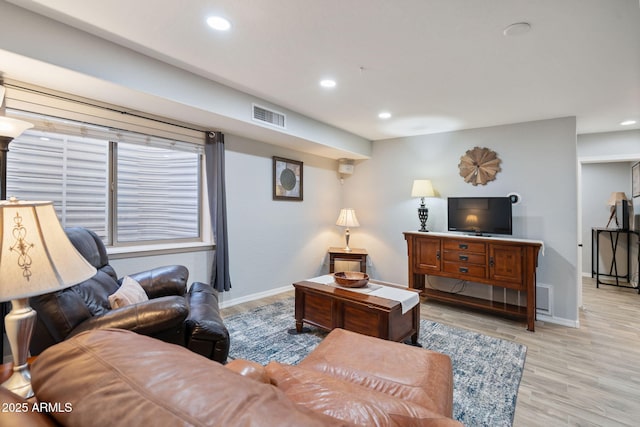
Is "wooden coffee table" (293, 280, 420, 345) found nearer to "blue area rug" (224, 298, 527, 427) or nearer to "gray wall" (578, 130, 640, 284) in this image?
"blue area rug" (224, 298, 527, 427)

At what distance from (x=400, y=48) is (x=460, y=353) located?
2600 millimetres

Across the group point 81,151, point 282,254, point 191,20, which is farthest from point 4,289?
point 282,254

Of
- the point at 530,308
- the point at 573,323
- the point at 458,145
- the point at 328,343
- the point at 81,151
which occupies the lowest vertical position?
the point at 573,323

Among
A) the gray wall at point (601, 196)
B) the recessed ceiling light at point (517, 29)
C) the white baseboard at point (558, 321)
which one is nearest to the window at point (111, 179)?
the recessed ceiling light at point (517, 29)

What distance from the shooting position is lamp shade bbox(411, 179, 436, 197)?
431 cm

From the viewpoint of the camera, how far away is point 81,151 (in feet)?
8.90

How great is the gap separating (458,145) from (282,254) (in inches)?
120

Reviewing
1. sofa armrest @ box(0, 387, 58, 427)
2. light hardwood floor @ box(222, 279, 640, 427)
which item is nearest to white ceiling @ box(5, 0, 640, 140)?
sofa armrest @ box(0, 387, 58, 427)

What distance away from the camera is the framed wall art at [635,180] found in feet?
15.1

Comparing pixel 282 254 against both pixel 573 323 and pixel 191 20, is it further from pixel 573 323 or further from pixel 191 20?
pixel 573 323

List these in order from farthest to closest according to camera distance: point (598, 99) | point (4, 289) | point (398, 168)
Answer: point (398, 168)
point (598, 99)
point (4, 289)

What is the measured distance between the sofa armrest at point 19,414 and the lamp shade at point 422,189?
14.1 ft

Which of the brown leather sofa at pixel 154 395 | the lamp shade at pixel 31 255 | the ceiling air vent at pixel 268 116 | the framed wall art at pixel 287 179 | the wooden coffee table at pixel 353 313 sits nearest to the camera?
the brown leather sofa at pixel 154 395

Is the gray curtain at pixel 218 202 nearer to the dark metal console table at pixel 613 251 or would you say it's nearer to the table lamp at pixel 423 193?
the table lamp at pixel 423 193
